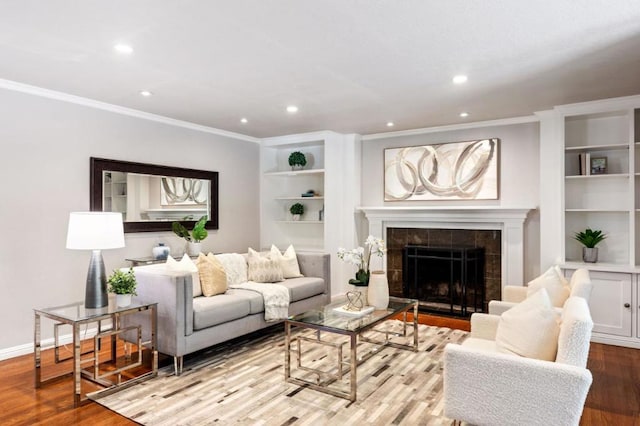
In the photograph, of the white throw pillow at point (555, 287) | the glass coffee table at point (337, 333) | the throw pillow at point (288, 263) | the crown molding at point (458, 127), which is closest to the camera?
the glass coffee table at point (337, 333)

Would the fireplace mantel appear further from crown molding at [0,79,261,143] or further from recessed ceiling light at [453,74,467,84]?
crown molding at [0,79,261,143]

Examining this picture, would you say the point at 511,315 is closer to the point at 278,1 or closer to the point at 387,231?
the point at 278,1

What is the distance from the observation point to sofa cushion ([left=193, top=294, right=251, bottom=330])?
339 centimetres

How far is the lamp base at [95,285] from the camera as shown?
3.08 metres

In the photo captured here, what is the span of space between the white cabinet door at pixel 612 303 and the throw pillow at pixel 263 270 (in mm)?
3268

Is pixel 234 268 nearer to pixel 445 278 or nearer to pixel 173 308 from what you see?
pixel 173 308

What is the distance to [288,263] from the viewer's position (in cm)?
487

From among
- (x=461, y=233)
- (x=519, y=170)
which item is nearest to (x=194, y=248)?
(x=461, y=233)

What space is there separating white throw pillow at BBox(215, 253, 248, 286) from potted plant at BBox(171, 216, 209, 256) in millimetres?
700

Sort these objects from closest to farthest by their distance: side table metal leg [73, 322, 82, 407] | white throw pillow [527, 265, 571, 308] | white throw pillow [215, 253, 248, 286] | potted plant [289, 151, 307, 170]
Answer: side table metal leg [73, 322, 82, 407] < white throw pillow [527, 265, 571, 308] < white throw pillow [215, 253, 248, 286] < potted plant [289, 151, 307, 170]

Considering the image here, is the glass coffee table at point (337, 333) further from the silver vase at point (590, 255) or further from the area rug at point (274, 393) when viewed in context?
the silver vase at point (590, 255)

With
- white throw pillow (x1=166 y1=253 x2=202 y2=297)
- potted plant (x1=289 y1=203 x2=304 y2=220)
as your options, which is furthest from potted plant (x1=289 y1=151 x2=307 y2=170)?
white throw pillow (x1=166 y1=253 x2=202 y2=297)

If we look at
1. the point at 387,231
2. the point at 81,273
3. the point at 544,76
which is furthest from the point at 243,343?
the point at 544,76

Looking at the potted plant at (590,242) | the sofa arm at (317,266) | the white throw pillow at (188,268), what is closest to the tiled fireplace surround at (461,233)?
the potted plant at (590,242)
